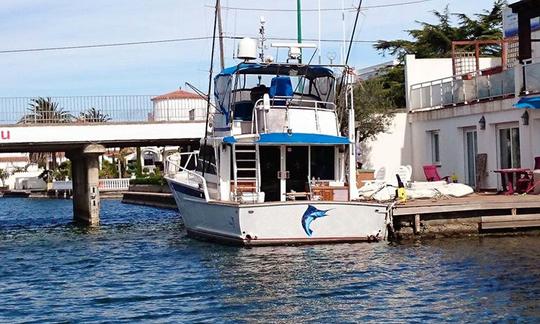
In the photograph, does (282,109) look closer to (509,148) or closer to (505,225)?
(505,225)

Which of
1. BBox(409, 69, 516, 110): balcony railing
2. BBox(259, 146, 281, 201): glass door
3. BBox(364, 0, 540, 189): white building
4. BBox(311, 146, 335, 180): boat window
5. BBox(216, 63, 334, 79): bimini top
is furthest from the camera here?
BBox(409, 69, 516, 110): balcony railing

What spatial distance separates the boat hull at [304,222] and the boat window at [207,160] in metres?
2.53

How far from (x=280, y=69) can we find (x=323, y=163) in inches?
113

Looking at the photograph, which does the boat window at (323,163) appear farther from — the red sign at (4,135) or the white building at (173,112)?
the red sign at (4,135)

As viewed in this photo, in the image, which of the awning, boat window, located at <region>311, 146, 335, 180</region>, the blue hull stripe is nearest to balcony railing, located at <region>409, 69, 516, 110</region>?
the awning

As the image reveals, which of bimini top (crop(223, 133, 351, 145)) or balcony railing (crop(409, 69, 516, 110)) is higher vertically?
balcony railing (crop(409, 69, 516, 110))

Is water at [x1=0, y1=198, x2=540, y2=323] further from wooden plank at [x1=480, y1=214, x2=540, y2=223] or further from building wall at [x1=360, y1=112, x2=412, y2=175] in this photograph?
building wall at [x1=360, y1=112, x2=412, y2=175]

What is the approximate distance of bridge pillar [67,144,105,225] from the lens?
36.6 meters

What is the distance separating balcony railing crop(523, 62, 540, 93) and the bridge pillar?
17.7 metres

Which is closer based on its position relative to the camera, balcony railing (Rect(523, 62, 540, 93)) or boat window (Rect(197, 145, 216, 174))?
boat window (Rect(197, 145, 216, 174))

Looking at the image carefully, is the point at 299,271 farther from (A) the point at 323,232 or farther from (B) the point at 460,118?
(B) the point at 460,118

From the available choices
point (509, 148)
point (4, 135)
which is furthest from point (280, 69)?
point (4, 135)

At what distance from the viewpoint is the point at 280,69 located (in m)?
24.2

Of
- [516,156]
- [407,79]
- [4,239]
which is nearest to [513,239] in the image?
[516,156]
